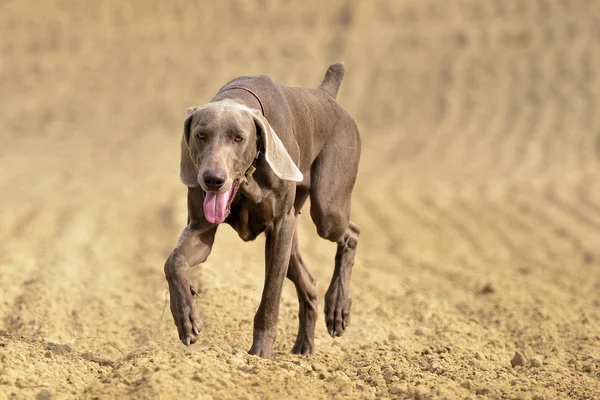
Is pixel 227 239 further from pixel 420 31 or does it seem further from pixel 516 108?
pixel 420 31

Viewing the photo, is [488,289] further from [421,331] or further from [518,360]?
[518,360]

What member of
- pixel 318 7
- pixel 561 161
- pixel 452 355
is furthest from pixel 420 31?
pixel 452 355

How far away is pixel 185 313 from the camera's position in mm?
5363

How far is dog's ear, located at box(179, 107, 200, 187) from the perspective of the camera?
5484 mm

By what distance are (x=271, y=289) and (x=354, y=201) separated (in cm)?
882

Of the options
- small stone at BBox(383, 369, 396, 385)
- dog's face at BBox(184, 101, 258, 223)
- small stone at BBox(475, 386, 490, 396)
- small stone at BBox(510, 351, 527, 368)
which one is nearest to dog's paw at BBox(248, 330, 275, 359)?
small stone at BBox(383, 369, 396, 385)

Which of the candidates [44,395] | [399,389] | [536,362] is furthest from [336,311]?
[44,395]

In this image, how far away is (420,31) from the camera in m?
22.0

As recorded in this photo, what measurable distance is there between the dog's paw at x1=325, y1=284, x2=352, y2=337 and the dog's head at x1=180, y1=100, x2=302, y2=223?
1798mm

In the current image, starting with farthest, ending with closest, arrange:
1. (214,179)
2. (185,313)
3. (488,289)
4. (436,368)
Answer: (488,289) < (436,368) < (185,313) < (214,179)

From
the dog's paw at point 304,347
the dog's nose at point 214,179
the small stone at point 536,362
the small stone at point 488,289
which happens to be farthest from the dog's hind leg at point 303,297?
the small stone at point 488,289

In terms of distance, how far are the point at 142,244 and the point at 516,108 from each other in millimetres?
10442

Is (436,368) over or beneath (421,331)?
over

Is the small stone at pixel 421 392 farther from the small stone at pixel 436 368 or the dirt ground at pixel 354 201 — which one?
the small stone at pixel 436 368
